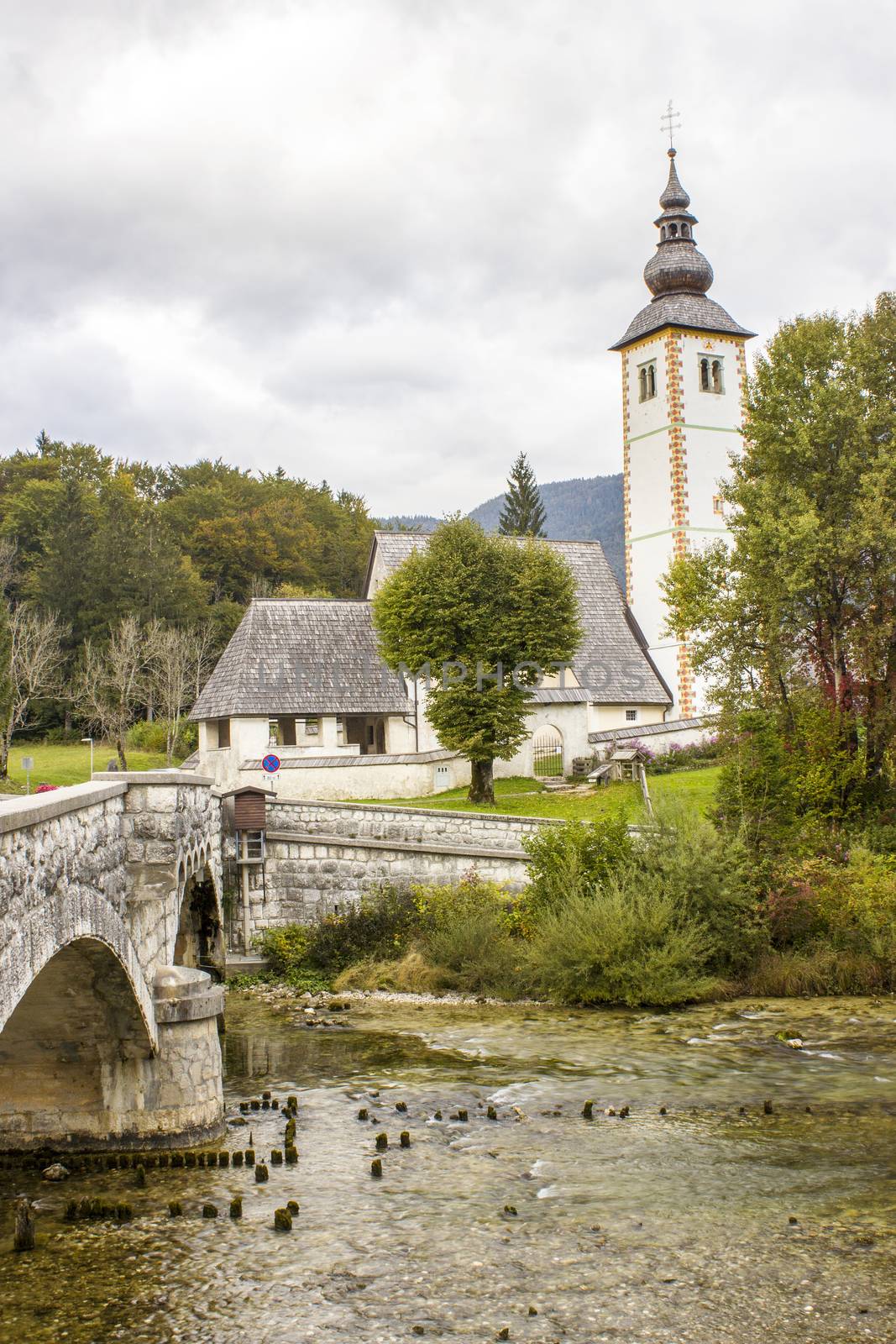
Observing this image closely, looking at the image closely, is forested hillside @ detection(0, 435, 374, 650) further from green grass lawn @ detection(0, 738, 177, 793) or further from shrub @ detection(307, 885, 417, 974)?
shrub @ detection(307, 885, 417, 974)

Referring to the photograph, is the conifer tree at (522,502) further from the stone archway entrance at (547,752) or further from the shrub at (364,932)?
the shrub at (364,932)

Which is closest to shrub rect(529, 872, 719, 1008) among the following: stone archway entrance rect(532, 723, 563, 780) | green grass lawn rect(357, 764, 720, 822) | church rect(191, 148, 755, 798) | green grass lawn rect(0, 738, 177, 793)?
green grass lawn rect(357, 764, 720, 822)

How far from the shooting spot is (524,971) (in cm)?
2269

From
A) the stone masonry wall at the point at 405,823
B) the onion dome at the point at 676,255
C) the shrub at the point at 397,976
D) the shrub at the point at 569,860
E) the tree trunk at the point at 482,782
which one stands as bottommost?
the shrub at the point at 397,976

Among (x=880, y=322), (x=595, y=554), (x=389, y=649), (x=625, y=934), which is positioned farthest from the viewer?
(x=595, y=554)

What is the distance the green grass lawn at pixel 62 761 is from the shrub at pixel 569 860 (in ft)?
67.0

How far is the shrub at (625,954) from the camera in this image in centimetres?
2127

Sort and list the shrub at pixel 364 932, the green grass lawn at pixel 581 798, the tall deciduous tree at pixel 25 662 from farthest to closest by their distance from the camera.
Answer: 1. the tall deciduous tree at pixel 25 662
2. the green grass lawn at pixel 581 798
3. the shrub at pixel 364 932

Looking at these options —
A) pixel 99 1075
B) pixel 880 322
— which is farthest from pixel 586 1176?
pixel 880 322

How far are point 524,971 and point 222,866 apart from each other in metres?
6.92

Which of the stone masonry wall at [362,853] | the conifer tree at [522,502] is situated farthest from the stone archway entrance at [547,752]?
the conifer tree at [522,502]

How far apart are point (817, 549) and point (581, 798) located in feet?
33.4

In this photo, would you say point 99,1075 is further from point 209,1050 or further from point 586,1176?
point 586,1176

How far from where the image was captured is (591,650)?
43.7m
